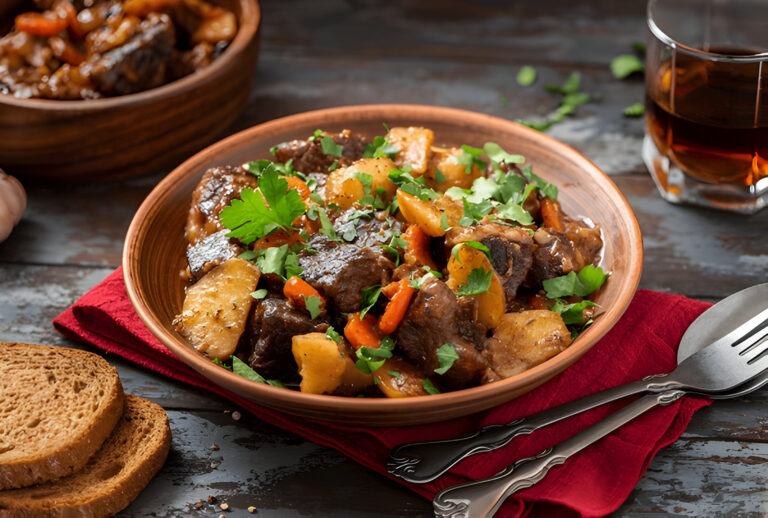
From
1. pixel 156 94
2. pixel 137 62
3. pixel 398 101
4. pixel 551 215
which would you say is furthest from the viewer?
pixel 398 101

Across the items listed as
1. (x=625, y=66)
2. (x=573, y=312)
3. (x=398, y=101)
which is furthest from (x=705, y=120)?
(x=398, y=101)

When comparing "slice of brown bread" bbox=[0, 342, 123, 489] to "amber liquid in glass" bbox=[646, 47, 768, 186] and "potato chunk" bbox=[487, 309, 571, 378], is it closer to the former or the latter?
"potato chunk" bbox=[487, 309, 571, 378]

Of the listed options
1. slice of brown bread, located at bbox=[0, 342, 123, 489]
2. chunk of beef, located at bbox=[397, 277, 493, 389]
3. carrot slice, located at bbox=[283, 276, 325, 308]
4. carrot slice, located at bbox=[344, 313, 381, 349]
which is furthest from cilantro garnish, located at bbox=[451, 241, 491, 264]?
slice of brown bread, located at bbox=[0, 342, 123, 489]

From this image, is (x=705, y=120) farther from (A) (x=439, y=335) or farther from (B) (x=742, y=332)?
(A) (x=439, y=335)

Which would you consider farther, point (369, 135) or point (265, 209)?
point (369, 135)

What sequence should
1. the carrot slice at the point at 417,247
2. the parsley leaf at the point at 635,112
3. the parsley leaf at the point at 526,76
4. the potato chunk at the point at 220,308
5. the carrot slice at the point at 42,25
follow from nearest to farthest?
the potato chunk at the point at 220,308
the carrot slice at the point at 417,247
the carrot slice at the point at 42,25
the parsley leaf at the point at 635,112
the parsley leaf at the point at 526,76

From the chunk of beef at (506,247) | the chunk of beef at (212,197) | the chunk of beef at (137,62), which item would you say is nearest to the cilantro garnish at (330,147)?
the chunk of beef at (212,197)

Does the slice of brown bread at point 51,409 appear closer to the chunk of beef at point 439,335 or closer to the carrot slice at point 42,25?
the chunk of beef at point 439,335

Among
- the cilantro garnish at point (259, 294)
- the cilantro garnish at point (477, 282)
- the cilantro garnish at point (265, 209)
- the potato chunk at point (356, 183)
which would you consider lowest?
the cilantro garnish at point (259, 294)
